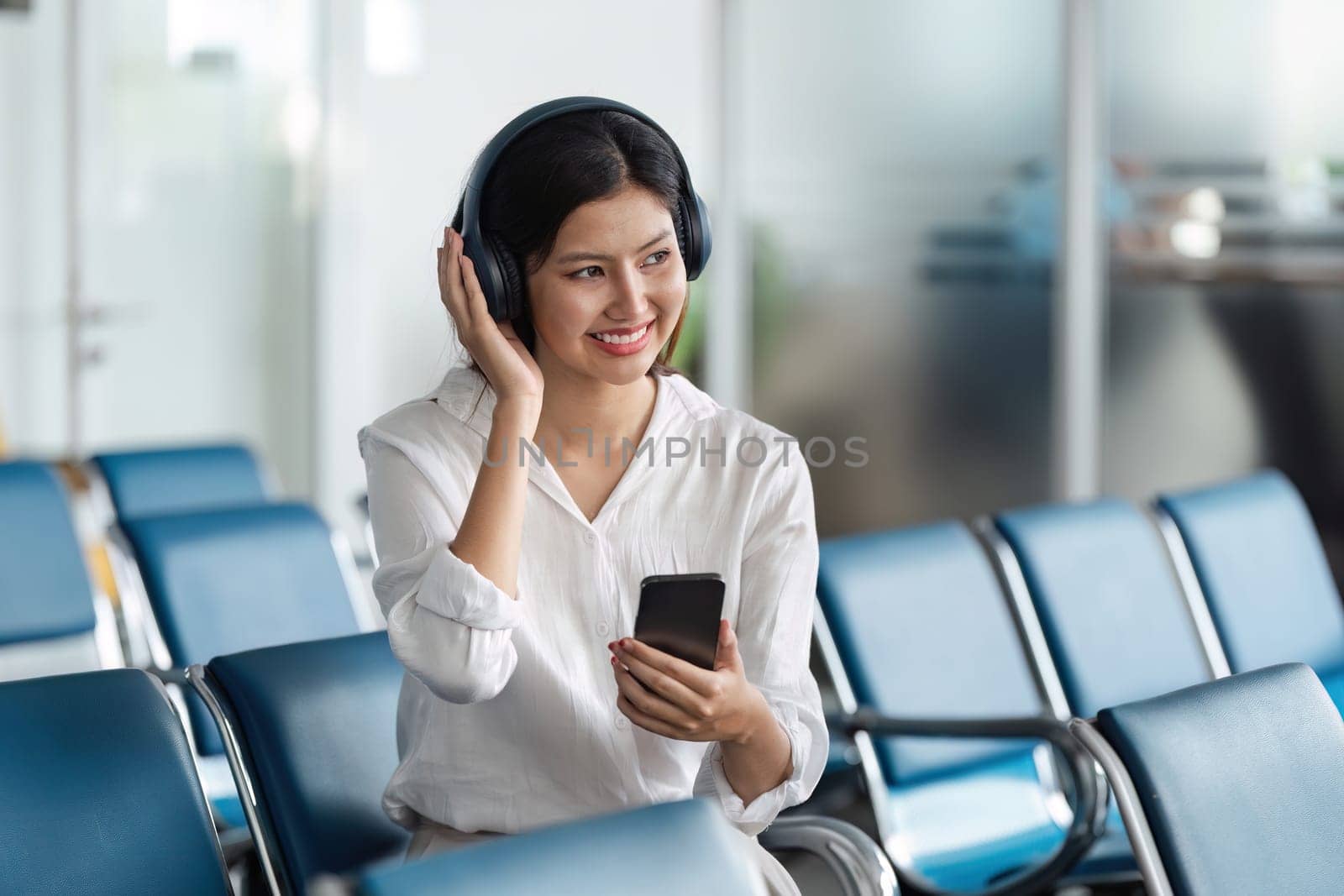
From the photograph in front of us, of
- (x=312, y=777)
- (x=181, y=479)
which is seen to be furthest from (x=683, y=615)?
(x=181, y=479)

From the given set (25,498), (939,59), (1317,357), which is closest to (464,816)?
(25,498)

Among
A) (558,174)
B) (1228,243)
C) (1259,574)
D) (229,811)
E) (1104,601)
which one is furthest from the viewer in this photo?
(1228,243)

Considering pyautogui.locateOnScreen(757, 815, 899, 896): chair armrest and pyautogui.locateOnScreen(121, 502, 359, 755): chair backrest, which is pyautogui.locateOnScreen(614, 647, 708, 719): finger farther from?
pyautogui.locateOnScreen(121, 502, 359, 755): chair backrest

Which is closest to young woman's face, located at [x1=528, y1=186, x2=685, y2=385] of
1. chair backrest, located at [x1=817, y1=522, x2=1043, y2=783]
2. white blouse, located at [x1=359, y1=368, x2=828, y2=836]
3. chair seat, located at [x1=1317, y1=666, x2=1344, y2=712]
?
white blouse, located at [x1=359, y1=368, x2=828, y2=836]

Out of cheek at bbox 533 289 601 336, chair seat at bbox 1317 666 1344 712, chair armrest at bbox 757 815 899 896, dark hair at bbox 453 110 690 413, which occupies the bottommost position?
chair seat at bbox 1317 666 1344 712

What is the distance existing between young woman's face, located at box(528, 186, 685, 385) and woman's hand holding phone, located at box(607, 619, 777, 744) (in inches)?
11.3

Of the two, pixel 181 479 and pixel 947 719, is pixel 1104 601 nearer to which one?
pixel 947 719

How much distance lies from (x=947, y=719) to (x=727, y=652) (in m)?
0.88

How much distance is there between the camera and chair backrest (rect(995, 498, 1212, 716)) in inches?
96.3

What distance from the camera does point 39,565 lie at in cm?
269

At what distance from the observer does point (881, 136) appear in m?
4.71

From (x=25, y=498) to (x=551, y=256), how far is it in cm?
162

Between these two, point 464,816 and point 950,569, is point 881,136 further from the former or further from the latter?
point 464,816

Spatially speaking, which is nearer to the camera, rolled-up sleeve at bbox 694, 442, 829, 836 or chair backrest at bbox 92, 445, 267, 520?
A: rolled-up sleeve at bbox 694, 442, 829, 836
